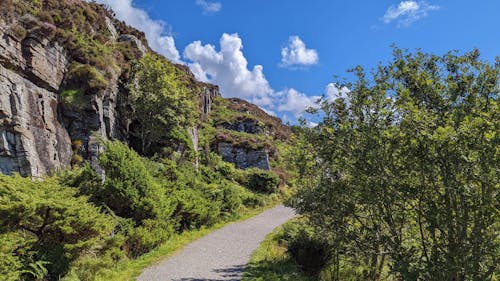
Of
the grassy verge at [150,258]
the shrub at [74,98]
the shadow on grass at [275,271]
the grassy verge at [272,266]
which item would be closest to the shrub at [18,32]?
the shrub at [74,98]

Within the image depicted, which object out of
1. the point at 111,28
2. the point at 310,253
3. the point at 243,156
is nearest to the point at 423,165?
the point at 310,253

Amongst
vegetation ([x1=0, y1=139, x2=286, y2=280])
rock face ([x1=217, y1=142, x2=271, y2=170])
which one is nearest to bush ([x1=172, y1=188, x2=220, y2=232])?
vegetation ([x1=0, y1=139, x2=286, y2=280])

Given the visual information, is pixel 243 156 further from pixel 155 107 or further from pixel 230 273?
pixel 230 273

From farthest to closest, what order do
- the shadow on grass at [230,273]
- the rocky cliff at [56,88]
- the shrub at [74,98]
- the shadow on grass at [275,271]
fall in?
the shrub at [74,98] → the rocky cliff at [56,88] → the shadow on grass at [275,271] → the shadow on grass at [230,273]

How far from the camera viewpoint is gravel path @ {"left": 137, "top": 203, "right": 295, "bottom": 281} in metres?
8.77

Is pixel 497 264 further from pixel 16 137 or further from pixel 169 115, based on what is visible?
pixel 169 115

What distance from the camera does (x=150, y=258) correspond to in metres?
10.1

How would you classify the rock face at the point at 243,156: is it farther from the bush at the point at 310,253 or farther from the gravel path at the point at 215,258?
the bush at the point at 310,253

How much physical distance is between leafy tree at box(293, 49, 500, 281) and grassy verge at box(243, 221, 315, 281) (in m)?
2.68

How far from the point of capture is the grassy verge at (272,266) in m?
9.15

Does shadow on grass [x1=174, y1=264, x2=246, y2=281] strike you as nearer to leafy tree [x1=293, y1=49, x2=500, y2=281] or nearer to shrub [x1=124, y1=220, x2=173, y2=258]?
shrub [x1=124, y1=220, x2=173, y2=258]

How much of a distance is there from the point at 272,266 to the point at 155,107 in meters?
14.1

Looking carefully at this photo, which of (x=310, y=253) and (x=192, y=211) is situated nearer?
(x=310, y=253)

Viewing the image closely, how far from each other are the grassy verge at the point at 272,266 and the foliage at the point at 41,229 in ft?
14.0
